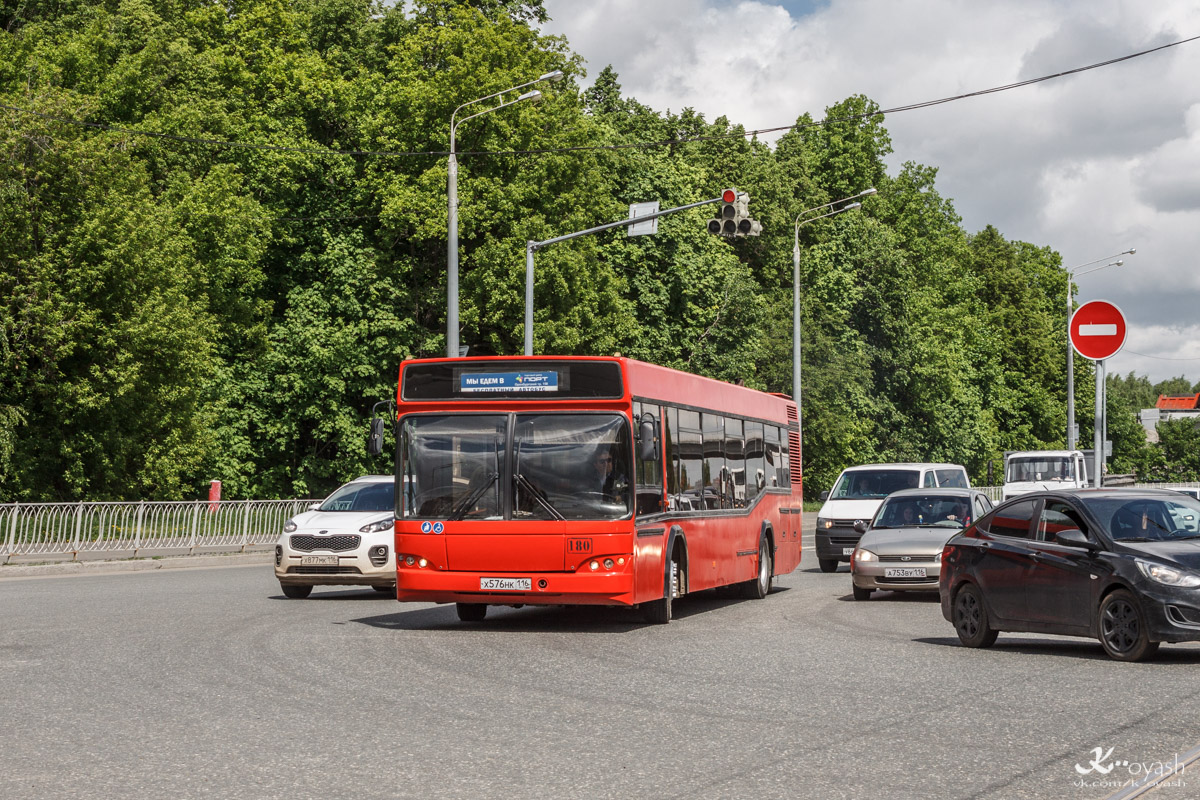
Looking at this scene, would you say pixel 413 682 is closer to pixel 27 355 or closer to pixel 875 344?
pixel 27 355

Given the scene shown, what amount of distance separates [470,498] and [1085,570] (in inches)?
247

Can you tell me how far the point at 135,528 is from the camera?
29.5m

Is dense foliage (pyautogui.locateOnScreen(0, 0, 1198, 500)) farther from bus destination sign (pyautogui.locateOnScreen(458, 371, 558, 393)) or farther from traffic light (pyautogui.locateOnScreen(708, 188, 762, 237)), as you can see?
bus destination sign (pyautogui.locateOnScreen(458, 371, 558, 393))

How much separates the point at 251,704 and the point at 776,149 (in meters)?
64.0

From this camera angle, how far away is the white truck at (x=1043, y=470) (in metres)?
43.9

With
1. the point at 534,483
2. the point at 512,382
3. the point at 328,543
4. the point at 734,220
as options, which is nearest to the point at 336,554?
the point at 328,543

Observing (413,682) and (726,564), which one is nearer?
(413,682)

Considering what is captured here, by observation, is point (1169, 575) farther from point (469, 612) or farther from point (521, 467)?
point (469, 612)

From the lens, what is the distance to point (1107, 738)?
882cm

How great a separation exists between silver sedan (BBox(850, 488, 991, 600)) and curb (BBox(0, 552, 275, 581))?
14.0 m

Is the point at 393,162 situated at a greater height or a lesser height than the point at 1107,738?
greater

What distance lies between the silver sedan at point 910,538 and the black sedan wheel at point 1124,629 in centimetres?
642

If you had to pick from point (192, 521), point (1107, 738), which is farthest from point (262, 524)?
point (1107, 738)

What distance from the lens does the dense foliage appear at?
38688mm
